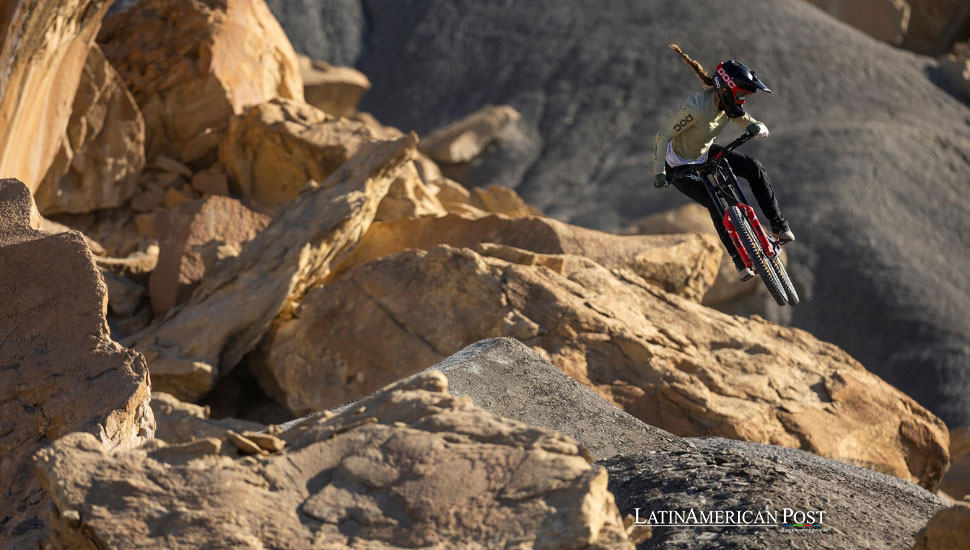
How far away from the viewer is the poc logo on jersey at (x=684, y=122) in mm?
7715

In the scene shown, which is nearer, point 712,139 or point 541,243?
point 712,139

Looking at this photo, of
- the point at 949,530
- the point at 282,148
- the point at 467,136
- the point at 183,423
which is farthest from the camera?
the point at 467,136

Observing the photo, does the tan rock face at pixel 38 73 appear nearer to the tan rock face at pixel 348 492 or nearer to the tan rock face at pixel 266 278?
the tan rock face at pixel 266 278

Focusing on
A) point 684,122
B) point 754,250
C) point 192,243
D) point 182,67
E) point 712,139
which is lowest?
point 192,243

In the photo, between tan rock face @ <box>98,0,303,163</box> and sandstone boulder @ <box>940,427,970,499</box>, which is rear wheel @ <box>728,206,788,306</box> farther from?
tan rock face @ <box>98,0,303,163</box>

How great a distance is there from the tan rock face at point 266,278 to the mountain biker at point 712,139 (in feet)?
15.7

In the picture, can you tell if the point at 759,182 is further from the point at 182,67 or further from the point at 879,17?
the point at 879,17

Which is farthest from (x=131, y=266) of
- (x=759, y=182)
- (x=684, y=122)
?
(x=759, y=182)

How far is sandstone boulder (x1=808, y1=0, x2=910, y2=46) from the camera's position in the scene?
1294 inches

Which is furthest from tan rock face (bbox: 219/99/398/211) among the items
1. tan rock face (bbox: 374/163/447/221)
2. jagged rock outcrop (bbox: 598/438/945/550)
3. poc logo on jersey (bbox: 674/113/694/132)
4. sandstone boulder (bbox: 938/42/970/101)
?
sandstone boulder (bbox: 938/42/970/101)

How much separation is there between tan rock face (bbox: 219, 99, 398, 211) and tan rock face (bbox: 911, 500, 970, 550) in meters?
10.8

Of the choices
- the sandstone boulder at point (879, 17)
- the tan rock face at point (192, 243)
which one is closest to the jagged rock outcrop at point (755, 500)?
the tan rock face at point (192, 243)

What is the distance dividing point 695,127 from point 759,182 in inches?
26.6

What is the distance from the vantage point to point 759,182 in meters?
7.92
